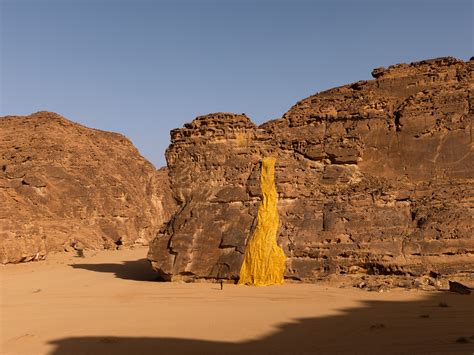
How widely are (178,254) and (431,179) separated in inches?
300

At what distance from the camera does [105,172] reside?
37.2 metres

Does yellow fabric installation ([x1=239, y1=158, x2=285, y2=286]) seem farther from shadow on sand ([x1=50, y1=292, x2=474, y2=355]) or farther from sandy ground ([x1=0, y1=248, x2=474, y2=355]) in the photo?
shadow on sand ([x1=50, y1=292, x2=474, y2=355])

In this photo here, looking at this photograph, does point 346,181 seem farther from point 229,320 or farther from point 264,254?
point 229,320

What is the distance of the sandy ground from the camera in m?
6.64

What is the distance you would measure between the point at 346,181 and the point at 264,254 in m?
3.41

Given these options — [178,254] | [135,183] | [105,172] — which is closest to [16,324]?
[178,254]

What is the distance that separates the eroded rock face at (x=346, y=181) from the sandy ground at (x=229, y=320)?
125 cm

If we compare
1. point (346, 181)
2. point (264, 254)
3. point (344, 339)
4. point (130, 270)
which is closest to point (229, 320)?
point (344, 339)

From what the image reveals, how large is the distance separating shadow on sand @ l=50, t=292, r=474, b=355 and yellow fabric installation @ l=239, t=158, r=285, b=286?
4.60m

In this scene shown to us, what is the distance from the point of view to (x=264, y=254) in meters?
13.4

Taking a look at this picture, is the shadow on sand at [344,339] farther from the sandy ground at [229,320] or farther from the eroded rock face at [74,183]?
the eroded rock face at [74,183]

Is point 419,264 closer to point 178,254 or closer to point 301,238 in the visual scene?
point 301,238

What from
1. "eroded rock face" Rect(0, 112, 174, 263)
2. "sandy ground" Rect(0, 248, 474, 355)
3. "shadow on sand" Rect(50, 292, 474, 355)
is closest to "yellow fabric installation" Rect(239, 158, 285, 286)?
"sandy ground" Rect(0, 248, 474, 355)

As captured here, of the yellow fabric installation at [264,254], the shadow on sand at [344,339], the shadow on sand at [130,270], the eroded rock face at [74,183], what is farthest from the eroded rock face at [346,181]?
the eroded rock face at [74,183]
